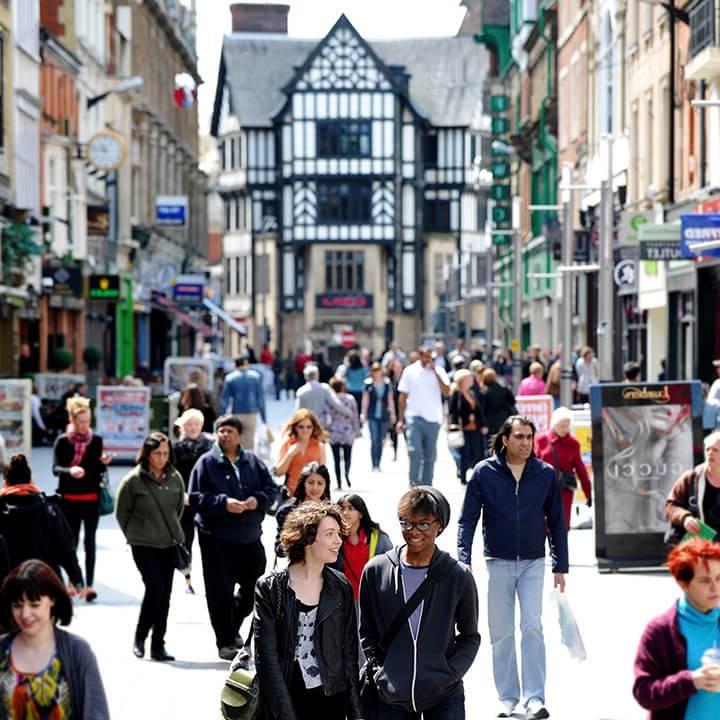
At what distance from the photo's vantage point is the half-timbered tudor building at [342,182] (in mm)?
91438

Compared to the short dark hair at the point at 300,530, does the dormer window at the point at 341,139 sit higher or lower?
higher

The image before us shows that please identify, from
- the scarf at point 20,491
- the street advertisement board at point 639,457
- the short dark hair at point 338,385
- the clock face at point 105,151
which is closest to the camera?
the scarf at point 20,491

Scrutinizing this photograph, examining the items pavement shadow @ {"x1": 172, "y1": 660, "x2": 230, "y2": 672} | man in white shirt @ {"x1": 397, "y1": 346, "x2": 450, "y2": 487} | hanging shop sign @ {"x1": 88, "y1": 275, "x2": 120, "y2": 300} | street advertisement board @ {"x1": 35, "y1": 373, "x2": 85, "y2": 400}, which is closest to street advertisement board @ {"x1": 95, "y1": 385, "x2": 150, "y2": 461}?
street advertisement board @ {"x1": 35, "y1": 373, "x2": 85, "y2": 400}

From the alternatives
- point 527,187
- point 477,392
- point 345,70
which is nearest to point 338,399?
point 477,392

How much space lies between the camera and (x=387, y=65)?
3772 inches

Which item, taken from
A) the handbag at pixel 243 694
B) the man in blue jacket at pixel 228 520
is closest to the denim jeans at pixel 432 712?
the handbag at pixel 243 694

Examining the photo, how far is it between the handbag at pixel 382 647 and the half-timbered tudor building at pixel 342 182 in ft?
266

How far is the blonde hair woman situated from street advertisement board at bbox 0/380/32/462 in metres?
10.4

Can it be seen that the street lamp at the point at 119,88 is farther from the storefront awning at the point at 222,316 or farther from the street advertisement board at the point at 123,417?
the street advertisement board at the point at 123,417

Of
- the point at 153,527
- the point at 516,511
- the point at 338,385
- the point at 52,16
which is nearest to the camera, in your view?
the point at 516,511

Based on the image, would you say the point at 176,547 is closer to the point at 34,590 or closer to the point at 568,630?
the point at 568,630

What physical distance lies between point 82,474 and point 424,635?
8.50 m

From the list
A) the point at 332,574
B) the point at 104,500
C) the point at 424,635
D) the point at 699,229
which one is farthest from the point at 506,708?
the point at 699,229

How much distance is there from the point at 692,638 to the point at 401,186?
87.5 m
